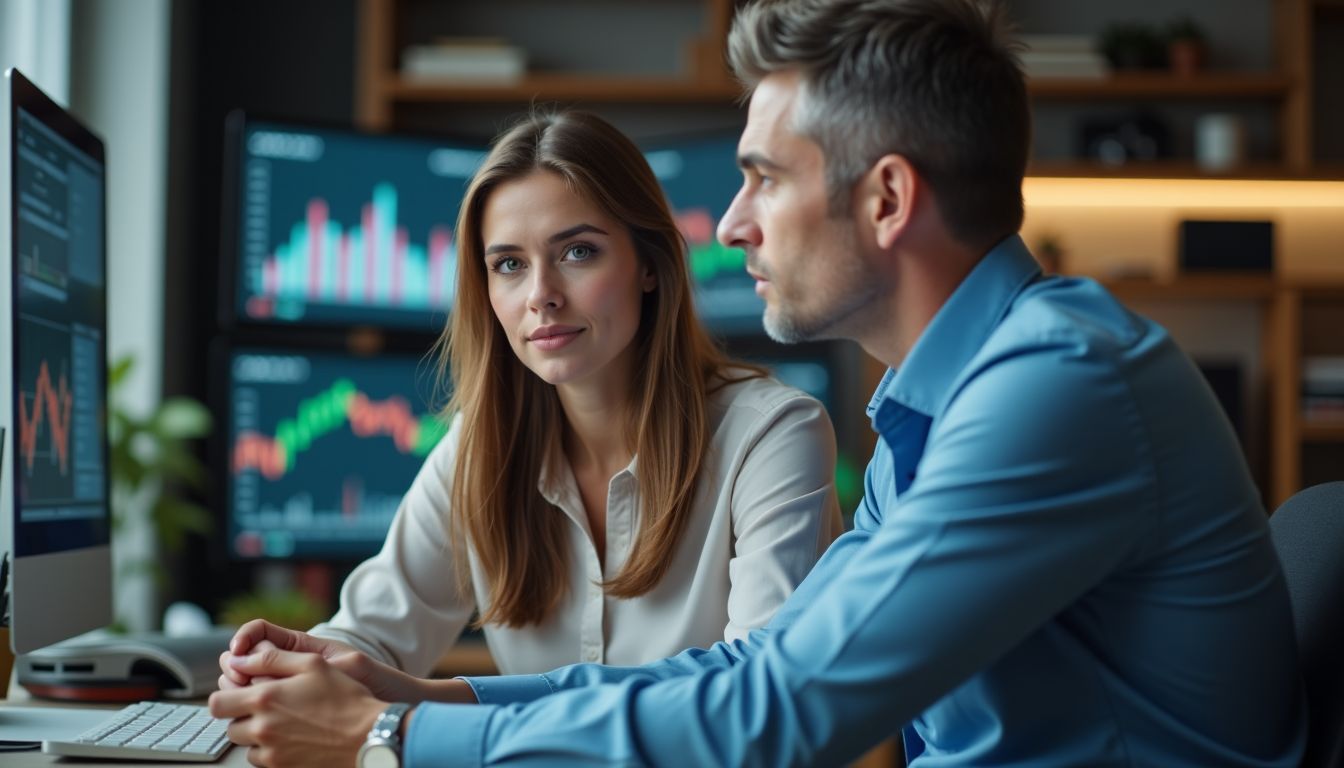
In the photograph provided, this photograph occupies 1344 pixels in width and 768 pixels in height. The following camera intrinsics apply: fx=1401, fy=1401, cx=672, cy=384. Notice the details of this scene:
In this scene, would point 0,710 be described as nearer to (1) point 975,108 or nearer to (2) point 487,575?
(2) point 487,575

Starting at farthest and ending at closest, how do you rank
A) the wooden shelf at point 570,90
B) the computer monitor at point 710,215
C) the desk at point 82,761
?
1. the wooden shelf at point 570,90
2. the computer monitor at point 710,215
3. the desk at point 82,761

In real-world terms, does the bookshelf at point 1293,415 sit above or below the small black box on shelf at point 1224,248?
below

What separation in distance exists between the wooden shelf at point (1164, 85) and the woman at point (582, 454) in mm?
2668

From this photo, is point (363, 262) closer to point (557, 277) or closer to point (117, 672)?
point (557, 277)

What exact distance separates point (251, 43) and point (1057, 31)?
8.05 ft

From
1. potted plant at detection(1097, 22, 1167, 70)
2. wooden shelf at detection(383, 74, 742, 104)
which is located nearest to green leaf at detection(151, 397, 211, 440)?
wooden shelf at detection(383, 74, 742, 104)

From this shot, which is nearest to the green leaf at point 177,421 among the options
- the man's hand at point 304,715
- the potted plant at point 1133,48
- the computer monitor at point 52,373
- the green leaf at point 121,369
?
the green leaf at point 121,369

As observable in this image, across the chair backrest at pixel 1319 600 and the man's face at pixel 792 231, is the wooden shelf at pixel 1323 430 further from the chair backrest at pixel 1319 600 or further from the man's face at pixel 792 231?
the man's face at pixel 792 231

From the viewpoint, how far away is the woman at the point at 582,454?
172 cm

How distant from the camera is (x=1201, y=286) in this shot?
418 centimetres

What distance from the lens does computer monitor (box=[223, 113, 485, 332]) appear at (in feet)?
10.4

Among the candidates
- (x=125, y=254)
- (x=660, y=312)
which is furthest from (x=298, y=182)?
(x=660, y=312)

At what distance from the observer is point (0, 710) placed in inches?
59.6

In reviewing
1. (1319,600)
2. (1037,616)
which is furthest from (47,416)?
(1319,600)
